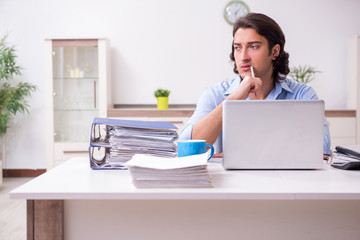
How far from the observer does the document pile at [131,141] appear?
1.25 m

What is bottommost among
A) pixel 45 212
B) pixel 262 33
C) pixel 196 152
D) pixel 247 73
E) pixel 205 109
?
pixel 45 212

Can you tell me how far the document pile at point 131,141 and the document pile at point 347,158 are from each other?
0.56m

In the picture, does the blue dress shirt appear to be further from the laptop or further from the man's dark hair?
the laptop

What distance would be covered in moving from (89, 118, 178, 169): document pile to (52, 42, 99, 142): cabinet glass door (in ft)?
9.68

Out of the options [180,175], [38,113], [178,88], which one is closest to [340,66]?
[178,88]

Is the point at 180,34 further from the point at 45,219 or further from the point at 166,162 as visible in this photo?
the point at 45,219

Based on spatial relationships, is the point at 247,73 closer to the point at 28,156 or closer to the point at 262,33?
the point at 262,33

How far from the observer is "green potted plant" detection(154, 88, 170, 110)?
13.5 ft

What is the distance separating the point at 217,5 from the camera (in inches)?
173

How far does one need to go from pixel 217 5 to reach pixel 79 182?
12.3 ft

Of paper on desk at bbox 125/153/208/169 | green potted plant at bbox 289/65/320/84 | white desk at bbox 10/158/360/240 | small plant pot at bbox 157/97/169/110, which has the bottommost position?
white desk at bbox 10/158/360/240

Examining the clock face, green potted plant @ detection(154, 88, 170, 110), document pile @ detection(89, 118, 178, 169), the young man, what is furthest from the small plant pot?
document pile @ detection(89, 118, 178, 169)

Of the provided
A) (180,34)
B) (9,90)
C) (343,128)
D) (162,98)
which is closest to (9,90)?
(9,90)

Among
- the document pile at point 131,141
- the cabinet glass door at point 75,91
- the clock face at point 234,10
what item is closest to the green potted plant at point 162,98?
the cabinet glass door at point 75,91
